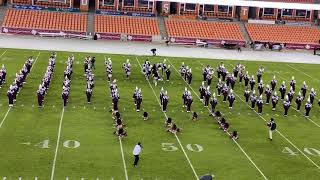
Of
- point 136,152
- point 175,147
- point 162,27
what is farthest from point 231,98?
point 162,27

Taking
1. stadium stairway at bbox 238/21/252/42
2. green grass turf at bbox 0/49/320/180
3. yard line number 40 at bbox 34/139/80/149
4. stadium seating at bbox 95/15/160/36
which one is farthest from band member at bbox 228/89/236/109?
stadium stairway at bbox 238/21/252/42

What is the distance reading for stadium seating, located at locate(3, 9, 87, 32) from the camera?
5572cm

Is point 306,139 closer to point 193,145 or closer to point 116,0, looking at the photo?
point 193,145

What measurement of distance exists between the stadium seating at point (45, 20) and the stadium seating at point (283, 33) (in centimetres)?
1785

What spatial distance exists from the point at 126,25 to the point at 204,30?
8.05 m

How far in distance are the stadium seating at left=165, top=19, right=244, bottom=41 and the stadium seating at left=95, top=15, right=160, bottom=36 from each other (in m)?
1.75

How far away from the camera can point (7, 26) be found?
54656 mm

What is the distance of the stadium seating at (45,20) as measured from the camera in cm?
5572

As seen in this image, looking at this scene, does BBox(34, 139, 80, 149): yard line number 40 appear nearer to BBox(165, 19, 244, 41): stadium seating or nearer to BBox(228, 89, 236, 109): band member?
BBox(228, 89, 236, 109): band member

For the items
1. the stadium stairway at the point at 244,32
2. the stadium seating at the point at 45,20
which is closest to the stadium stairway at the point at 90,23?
the stadium seating at the point at 45,20

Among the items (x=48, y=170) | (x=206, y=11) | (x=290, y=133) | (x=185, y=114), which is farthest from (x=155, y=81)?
(x=206, y=11)

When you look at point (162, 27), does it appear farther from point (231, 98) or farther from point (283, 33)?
point (231, 98)

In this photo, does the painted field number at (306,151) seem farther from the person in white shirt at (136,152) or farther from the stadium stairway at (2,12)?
the stadium stairway at (2,12)

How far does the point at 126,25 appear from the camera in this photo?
5844 centimetres
